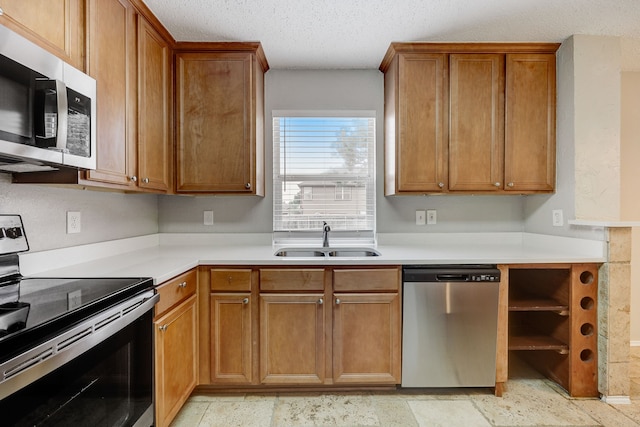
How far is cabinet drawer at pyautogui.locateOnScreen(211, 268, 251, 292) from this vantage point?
200cm

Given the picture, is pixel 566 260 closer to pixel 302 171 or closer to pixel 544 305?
pixel 544 305

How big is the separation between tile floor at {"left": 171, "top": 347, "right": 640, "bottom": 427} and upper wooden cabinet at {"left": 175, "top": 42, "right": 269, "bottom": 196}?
1.39m

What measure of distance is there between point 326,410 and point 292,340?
440 millimetres

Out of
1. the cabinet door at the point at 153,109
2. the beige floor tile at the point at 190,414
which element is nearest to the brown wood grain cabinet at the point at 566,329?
the beige floor tile at the point at 190,414

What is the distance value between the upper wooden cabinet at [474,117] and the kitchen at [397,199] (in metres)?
0.14

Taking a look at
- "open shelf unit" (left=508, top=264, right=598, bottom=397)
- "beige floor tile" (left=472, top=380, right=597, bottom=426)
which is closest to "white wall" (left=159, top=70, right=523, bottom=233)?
"open shelf unit" (left=508, top=264, right=598, bottom=397)

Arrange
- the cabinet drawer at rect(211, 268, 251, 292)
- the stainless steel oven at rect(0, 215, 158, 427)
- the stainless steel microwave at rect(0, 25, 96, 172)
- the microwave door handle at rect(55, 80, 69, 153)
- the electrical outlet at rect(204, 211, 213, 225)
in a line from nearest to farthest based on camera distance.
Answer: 1. the stainless steel oven at rect(0, 215, 158, 427)
2. the stainless steel microwave at rect(0, 25, 96, 172)
3. the microwave door handle at rect(55, 80, 69, 153)
4. the cabinet drawer at rect(211, 268, 251, 292)
5. the electrical outlet at rect(204, 211, 213, 225)

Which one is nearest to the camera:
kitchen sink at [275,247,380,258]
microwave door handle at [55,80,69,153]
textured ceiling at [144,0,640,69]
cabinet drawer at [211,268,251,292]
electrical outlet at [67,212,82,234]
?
microwave door handle at [55,80,69,153]

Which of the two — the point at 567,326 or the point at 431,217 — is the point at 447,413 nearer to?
the point at 567,326

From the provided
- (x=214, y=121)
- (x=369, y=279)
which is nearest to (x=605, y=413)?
(x=369, y=279)

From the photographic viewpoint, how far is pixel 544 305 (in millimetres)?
2078

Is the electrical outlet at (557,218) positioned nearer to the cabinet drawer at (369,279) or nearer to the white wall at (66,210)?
the cabinet drawer at (369,279)

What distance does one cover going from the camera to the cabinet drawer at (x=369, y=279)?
2.00 meters

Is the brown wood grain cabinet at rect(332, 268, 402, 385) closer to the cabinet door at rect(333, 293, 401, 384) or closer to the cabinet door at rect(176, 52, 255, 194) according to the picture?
the cabinet door at rect(333, 293, 401, 384)
